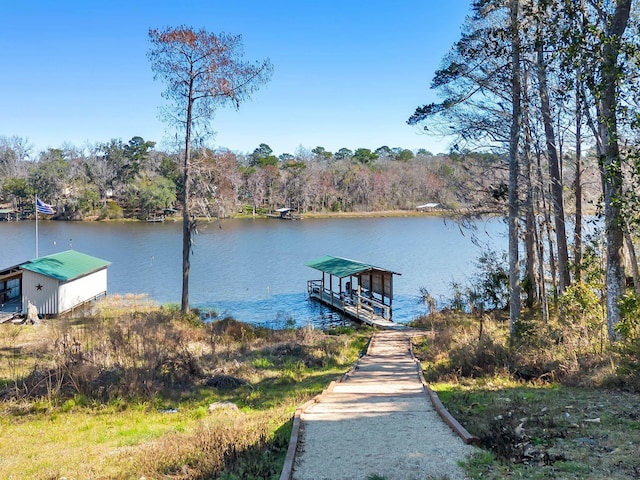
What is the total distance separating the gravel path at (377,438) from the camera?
493 cm

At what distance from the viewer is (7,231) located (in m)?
63.8

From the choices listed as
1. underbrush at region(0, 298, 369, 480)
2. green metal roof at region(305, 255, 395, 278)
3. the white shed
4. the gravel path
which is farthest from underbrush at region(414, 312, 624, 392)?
the white shed

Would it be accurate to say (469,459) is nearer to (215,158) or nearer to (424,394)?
(424,394)

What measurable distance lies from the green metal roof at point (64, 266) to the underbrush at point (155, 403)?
7.78 meters

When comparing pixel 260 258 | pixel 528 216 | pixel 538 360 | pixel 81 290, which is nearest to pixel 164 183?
pixel 260 258

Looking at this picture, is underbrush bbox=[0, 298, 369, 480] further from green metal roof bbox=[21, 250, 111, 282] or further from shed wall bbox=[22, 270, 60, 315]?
green metal roof bbox=[21, 250, 111, 282]

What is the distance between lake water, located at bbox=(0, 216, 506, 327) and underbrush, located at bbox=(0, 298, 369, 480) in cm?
946

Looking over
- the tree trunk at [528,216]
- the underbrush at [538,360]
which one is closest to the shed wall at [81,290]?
the underbrush at [538,360]

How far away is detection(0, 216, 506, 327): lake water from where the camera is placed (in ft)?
93.5

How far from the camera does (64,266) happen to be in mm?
25359

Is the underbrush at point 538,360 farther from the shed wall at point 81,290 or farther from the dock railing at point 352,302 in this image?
the shed wall at point 81,290

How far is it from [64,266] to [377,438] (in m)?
23.9

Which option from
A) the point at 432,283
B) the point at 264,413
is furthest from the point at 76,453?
the point at 432,283

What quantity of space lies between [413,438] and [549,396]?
3196 mm
